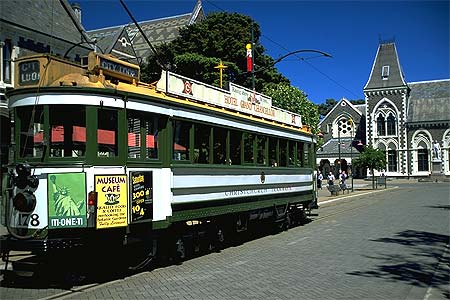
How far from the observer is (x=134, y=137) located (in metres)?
8.60

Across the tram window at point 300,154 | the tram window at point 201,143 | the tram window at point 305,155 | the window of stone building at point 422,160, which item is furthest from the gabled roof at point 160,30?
the tram window at point 201,143

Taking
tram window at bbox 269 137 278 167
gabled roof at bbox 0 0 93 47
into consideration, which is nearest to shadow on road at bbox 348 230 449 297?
tram window at bbox 269 137 278 167

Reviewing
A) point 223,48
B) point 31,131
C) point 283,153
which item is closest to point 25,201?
point 31,131

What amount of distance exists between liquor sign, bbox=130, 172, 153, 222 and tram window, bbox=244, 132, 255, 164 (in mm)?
4113

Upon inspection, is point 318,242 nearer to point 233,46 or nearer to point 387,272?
point 387,272

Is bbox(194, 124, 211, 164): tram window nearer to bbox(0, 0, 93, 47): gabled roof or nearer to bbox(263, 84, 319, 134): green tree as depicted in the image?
bbox(0, 0, 93, 47): gabled roof

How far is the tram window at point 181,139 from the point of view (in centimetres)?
959

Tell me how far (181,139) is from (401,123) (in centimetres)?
6799

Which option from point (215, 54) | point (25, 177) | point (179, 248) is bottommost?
A: point (179, 248)

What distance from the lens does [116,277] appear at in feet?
28.2

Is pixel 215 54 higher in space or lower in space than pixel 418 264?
higher

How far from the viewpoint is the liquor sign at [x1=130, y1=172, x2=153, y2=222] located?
8320 millimetres

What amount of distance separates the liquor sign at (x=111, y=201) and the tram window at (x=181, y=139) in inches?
65.6

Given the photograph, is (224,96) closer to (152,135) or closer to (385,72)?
(152,135)
